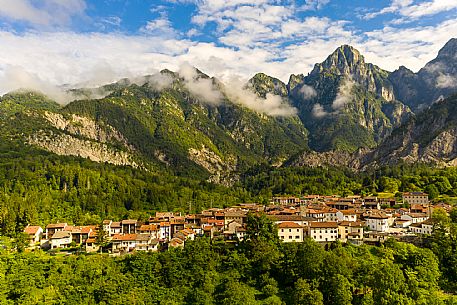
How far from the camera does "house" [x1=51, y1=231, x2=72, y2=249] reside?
8494cm

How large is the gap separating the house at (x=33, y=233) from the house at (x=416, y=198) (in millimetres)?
110482

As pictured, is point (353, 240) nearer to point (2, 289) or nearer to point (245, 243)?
point (245, 243)

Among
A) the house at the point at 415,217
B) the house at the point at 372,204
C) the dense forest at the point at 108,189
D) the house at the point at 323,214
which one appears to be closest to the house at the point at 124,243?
the dense forest at the point at 108,189

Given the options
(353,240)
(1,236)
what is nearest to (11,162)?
(1,236)

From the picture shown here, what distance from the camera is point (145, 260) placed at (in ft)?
228

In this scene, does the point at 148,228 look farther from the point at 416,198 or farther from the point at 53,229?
the point at 416,198

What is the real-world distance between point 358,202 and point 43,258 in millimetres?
Result: 94607

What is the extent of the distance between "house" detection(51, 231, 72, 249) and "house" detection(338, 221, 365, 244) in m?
61.3

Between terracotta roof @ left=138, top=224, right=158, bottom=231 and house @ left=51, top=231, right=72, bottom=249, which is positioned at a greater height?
terracotta roof @ left=138, top=224, right=158, bottom=231

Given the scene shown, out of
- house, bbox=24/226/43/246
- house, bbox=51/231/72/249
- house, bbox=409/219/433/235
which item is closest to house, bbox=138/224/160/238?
house, bbox=51/231/72/249

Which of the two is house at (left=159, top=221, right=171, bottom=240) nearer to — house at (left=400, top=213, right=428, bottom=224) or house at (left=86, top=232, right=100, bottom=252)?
house at (left=86, top=232, right=100, bottom=252)

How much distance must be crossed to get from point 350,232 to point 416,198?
55433 millimetres

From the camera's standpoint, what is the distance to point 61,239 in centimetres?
8600

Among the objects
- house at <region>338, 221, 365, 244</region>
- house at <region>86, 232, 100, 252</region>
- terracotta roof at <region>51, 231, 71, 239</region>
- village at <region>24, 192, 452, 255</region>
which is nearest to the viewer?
house at <region>86, 232, 100, 252</region>
